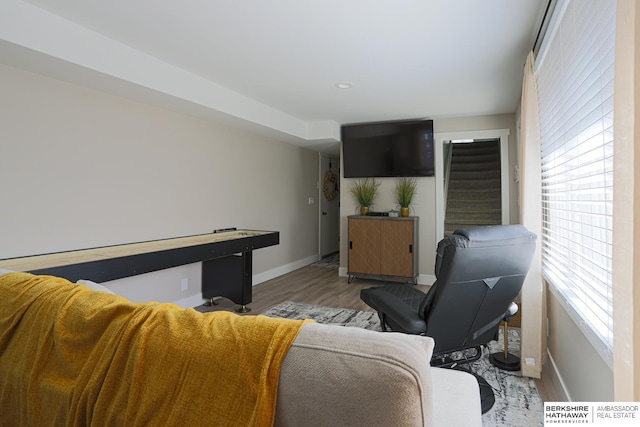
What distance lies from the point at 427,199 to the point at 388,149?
3.01ft

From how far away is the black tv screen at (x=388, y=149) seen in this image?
4762mm

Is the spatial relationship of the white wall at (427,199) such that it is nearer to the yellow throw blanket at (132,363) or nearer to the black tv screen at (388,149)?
the black tv screen at (388,149)

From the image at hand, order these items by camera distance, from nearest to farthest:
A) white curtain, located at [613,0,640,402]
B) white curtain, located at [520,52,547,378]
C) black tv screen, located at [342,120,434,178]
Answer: white curtain, located at [613,0,640,402], white curtain, located at [520,52,547,378], black tv screen, located at [342,120,434,178]

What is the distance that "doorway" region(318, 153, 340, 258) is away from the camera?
670cm

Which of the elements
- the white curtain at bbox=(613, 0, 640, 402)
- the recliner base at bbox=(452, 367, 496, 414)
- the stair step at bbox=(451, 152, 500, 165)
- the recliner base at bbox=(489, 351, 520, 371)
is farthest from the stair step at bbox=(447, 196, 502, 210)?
the white curtain at bbox=(613, 0, 640, 402)

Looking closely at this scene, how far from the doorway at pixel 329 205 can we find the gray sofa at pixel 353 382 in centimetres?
597

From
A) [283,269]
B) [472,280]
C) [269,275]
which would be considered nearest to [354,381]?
[472,280]

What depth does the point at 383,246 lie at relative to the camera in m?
4.74

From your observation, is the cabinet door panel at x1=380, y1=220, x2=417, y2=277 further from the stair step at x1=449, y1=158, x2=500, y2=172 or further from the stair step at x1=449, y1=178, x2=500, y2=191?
the stair step at x1=449, y1=158, x2=500, y2=172

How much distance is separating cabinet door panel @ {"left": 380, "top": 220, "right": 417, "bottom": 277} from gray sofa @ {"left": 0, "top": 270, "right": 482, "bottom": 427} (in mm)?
4070

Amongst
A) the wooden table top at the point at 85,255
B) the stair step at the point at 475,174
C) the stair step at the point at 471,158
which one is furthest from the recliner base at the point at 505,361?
the stair step at the point at 471,158

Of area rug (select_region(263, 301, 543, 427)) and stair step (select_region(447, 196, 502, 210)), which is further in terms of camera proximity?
stair step (select_region(447, 196, 502, 210))

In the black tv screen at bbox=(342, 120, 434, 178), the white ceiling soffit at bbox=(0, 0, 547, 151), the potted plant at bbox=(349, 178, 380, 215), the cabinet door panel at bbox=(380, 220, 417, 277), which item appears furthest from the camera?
the potted plant at bbox=(349, 178, 380, 215)

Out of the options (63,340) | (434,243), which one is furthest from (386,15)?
(434,243)
